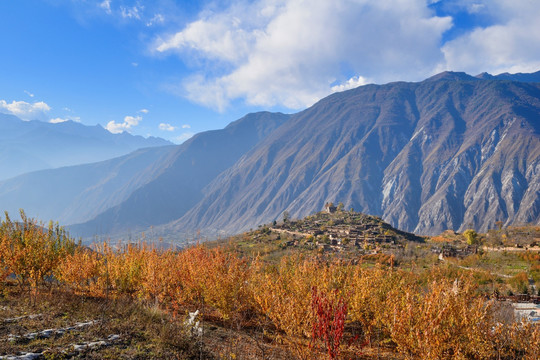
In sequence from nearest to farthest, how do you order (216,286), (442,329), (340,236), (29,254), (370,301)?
(442,329) → (370,301) → (216,286) → (29,254) → (340,236)

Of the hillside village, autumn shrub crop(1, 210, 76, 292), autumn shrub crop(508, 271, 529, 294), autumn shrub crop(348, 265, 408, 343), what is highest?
autumn shrub crop(1, 210, 76, 292)

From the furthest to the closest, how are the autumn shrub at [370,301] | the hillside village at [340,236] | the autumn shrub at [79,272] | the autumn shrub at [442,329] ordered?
the hillside village at [340,236] < the autumn shrub at [79,272] < the autumn shrub at [370,301] < the autumn shrub at [442,329]

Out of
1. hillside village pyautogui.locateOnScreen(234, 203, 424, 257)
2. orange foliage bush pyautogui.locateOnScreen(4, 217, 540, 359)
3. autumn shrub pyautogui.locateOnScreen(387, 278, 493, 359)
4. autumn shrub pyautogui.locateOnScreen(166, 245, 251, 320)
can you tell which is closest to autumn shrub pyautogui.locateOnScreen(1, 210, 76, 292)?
orange foliage bush pyautogui.locateOnScreen(4, 217, 540, 359)

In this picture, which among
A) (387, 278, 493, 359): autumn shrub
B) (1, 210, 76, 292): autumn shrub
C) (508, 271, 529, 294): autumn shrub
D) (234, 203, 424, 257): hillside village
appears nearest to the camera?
(387, 278, 493, 359): autumn shrub

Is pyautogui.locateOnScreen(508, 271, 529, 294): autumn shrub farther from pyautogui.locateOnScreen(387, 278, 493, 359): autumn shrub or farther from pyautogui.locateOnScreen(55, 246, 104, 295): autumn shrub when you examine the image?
pyautogui.locateOnScreen(55, 246, 104, 295): autumn shrub

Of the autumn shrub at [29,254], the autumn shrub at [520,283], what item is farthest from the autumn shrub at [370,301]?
the autumn shrub at [520,283]

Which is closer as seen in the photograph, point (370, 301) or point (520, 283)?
point (370, 301)

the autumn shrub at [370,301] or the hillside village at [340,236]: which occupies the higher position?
the autumn shrub at [370,301]

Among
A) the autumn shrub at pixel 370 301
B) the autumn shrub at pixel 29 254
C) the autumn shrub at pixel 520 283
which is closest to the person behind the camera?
the autumn shrub at pixel 370 301

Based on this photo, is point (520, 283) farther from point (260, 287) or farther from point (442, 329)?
point (260, 287)

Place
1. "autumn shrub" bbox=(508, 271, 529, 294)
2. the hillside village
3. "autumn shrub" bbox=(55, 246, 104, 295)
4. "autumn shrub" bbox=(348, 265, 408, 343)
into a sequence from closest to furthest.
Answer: "autumn shrub" bbox=(348, 265, 408, 343) → "autumn shrub" bbox=(55, 246, 104, 295) → "autumn shrub" bbox=(508, 271, 529, 294) → the hillside village

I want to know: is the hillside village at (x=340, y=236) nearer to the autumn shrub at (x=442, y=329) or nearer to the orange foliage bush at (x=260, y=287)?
the orange foliage bush at (x=260, y=287)

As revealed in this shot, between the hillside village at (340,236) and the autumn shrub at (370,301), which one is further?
the hillside village at (340,236)

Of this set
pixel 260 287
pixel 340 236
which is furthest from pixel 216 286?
pixel 340 236
